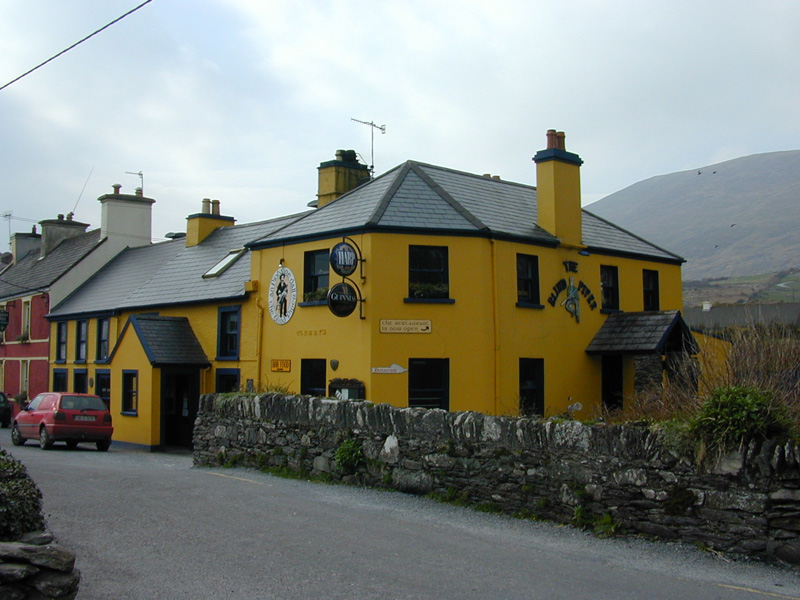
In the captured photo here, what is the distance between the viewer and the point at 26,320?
130 ft

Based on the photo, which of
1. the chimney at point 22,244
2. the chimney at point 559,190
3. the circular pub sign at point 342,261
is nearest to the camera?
the circular pub sign at point 342,261

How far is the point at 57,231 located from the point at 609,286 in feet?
103

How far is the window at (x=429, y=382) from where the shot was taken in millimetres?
20500

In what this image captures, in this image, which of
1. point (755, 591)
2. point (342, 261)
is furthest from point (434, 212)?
point (755, 591)

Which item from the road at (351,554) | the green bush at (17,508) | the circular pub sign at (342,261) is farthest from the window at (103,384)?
the green bush at (17,508)

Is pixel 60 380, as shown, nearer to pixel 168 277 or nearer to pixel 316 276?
pixel 168 277

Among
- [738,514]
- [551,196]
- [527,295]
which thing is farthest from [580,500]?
[551,196]

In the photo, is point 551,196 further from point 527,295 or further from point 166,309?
point 166,309

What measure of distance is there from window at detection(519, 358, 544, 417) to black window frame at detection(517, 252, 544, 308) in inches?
62.1

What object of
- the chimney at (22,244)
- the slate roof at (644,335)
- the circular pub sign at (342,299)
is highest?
the chimney at (22,244)

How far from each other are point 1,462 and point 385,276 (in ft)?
40.8

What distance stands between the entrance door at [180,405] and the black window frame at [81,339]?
24.1 ft

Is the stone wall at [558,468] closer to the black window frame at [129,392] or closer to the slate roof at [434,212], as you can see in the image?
the slate roof at [434,212]

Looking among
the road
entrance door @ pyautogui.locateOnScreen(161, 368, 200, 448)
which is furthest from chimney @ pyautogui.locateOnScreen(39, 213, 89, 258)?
the road
